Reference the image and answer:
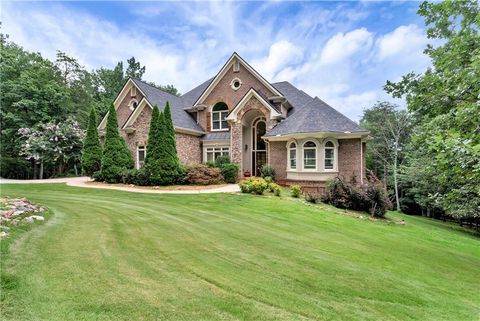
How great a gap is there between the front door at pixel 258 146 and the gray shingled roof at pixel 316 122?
291 cm

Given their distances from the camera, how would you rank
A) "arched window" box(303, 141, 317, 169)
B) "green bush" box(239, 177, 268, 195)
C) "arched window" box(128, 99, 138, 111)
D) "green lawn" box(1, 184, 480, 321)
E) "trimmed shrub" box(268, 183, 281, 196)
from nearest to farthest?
1. "green lawn" box(1, 184, 480, 321)
2. "green bush" box(239, 177, 268, 195)
3. "trimmed shrub" box(268, 183, 281, 196)
4. "arched window" box(303, 141, 317, 169)
5. "arched window" box(128, 99, 138, 111)

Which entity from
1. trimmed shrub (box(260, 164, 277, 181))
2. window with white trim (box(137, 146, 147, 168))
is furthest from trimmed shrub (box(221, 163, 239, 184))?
window with white trim (box(137, 146, 147, 168))

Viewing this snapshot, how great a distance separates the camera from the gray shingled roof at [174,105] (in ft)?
67.5

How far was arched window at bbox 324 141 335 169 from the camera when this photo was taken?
1661 cm

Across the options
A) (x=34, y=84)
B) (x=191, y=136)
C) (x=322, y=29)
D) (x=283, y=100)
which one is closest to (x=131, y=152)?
(x=191, y=136)

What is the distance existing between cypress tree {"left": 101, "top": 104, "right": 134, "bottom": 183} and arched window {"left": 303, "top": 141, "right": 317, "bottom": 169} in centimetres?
1212

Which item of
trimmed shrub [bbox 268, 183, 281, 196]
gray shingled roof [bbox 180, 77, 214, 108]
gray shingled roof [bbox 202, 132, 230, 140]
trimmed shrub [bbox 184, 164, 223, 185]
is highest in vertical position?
gray shingled roof [bbox 180, 77, 214, 108]

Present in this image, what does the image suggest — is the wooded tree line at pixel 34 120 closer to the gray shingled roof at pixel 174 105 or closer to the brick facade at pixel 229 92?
the gray shingled roof at pixel 174 105

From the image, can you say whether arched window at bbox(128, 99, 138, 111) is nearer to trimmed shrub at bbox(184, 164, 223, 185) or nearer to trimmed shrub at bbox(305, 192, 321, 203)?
trimmed shrub at bbox(184, 164, 223, 185)

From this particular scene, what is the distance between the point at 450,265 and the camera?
5945mm

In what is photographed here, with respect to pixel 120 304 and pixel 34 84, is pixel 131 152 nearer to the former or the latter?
pixel 34 84

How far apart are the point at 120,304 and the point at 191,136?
18742 mm

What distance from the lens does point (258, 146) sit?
70.0 ft

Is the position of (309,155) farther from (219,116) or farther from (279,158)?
(219,116)
